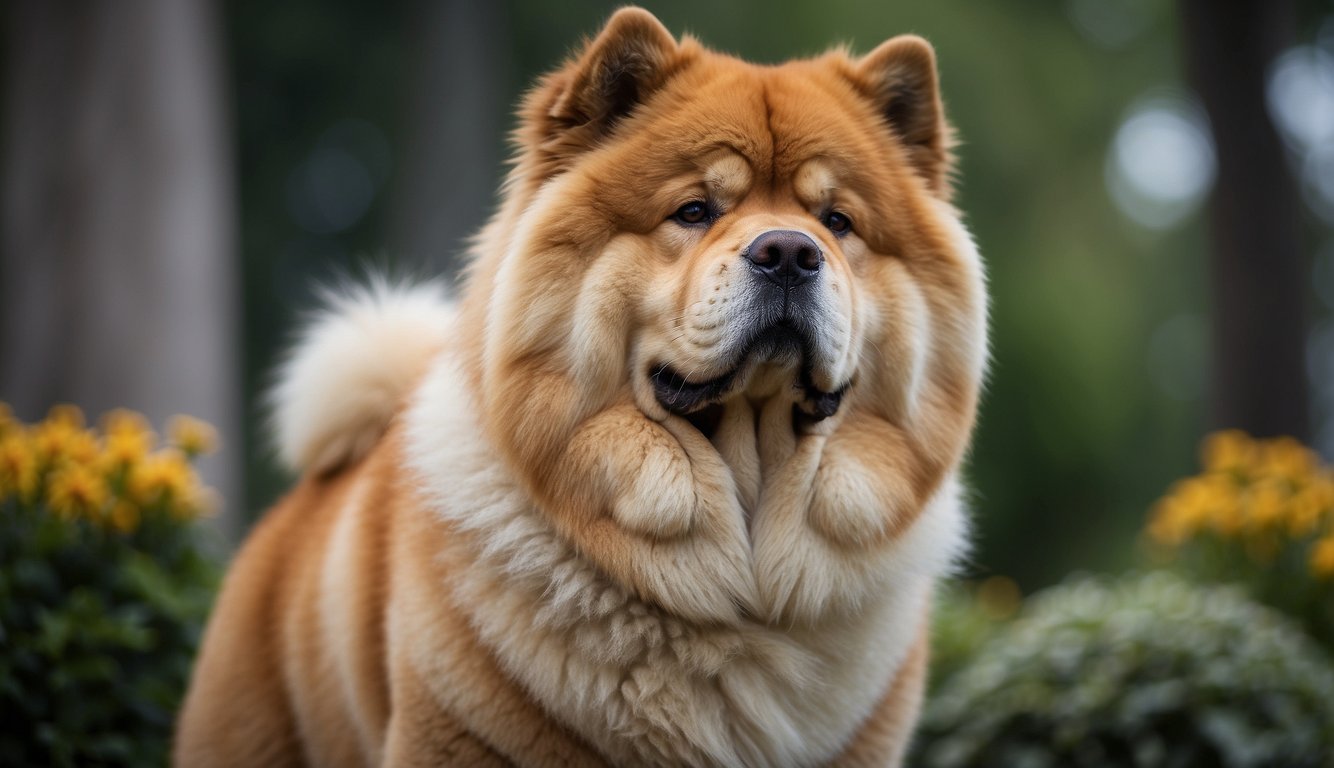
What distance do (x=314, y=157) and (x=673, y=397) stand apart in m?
13.5

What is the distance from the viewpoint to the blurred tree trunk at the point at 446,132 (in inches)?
417

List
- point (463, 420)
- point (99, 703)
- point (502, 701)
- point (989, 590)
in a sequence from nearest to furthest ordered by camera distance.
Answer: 1. point (502, 701)
2. point (463, 420)
3. point (99, 703)
4. point (989, 590)

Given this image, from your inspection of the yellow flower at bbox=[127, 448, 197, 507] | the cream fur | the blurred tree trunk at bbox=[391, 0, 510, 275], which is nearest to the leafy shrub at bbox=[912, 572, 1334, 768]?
the cream fur

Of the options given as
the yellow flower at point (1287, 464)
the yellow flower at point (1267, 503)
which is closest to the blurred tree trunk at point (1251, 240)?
the yellow flower at point (1287, 464)

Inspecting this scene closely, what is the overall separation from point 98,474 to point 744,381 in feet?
8.17

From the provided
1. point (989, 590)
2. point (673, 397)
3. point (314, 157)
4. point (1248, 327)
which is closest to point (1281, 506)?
point (989, 590)

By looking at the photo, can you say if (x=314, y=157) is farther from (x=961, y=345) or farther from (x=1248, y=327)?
(x=961, y=345)

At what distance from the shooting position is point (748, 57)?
1209cm

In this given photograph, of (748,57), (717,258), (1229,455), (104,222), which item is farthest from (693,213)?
(748,57)

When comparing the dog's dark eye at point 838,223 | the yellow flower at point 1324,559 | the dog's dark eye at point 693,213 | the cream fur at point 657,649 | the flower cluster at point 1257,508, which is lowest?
the yellow flower at point 1324,559

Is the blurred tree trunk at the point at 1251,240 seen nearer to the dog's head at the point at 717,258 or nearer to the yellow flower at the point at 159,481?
the dog's head at the point at 717,258

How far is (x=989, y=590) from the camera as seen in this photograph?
6559 mm

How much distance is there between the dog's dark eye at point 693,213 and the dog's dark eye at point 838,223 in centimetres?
31

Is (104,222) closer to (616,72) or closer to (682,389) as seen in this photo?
(616,72)
